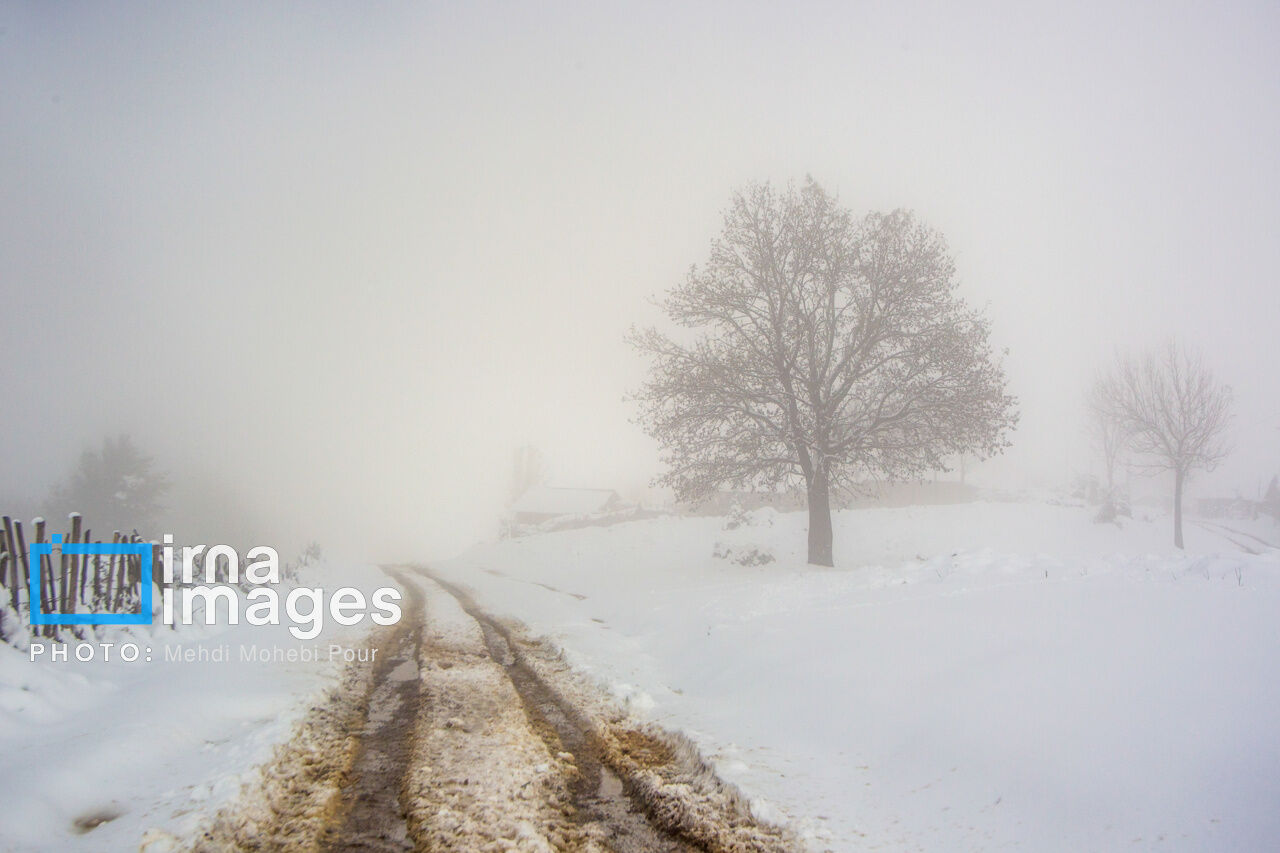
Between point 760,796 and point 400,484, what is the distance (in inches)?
7321

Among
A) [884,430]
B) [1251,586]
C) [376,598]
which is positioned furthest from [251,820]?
[884,430]

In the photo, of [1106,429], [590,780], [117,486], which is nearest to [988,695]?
[590,780]

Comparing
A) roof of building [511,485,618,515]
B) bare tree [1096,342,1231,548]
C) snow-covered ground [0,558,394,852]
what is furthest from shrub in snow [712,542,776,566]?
roof of building [511,485,618,515]

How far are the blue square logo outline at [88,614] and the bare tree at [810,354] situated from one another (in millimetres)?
11975

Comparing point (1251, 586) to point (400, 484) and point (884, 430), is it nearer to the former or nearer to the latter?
point (884, 430)

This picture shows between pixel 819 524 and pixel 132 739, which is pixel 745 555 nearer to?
pixel 819 524

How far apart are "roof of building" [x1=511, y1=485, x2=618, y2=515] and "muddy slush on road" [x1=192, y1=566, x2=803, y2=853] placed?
64.6m

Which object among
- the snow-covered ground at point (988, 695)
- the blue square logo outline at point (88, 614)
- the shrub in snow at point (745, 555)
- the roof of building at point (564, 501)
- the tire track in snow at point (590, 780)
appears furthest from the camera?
the roof of building at point (564, 501)

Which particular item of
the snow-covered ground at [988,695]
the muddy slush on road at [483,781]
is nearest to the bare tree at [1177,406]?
the snow-covered ground at [988,695]

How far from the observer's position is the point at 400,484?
6880 inches

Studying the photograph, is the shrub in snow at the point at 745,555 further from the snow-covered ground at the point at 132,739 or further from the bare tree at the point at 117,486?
the bare tree at the point at 117,486

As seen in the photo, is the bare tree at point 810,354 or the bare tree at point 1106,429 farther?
the bare tree at point 1106,429

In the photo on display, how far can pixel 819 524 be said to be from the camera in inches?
702

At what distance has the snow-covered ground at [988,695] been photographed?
348 centimetres
